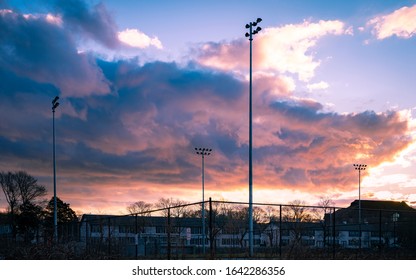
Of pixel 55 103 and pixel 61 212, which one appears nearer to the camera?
pixel 55 103

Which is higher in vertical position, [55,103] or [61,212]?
[55,103]

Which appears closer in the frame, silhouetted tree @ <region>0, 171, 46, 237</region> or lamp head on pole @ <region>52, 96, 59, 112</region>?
lamp head on pole @ <region>52, 96, 59, 112</region>

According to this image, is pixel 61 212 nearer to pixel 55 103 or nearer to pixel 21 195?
pixel 21 195

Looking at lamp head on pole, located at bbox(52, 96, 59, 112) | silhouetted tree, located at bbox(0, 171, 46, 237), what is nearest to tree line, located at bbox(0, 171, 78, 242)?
silhouetted tree, located at bbox(0, 171, 46, 237)

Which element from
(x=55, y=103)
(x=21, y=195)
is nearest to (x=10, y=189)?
(x=21, y=195)

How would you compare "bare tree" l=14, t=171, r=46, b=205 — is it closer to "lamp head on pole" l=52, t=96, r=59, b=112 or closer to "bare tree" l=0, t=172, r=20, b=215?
"bare tree" l=0, t=172, r=20, b=215

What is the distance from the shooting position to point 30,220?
2758 inches

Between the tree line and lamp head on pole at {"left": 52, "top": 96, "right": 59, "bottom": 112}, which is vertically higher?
lamp head on pole at {"left": 52, "top": 96, "right": 59, "bottom": 112}

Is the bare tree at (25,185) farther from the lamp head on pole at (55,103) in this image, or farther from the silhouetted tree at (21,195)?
the lamp head on pole at (55,103)

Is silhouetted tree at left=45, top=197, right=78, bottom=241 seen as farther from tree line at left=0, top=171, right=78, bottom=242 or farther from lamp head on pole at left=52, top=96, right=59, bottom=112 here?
lamp head on pole at left=52, top=96, right=59, bottom=112
